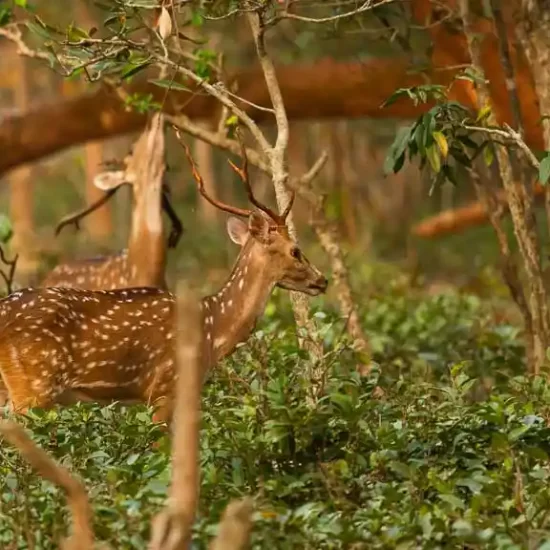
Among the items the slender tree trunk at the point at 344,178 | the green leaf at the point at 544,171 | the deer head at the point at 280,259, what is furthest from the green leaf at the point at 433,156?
the slender tree trunk at the point at 344,178

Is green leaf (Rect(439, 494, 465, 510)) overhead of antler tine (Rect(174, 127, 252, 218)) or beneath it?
beneath

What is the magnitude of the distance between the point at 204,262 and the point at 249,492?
33.5ft

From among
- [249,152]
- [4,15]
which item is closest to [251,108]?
[249,152]

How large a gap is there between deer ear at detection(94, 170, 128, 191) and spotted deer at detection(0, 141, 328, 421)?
1.64m

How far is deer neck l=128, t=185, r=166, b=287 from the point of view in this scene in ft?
24.4

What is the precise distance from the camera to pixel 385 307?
850cm

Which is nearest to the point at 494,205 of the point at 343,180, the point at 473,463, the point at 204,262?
the point at 473,463

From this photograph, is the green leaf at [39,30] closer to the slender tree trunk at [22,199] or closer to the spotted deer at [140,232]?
the spotted deer at [140,232]

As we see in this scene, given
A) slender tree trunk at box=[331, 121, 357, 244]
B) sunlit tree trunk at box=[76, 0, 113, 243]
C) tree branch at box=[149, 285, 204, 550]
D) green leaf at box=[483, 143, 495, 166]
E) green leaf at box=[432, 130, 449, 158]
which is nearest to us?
tree branch at box=[149, 285, 204, 550]

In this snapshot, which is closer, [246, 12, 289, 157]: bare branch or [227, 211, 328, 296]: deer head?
[246, 12, 289, 157]: bare branch

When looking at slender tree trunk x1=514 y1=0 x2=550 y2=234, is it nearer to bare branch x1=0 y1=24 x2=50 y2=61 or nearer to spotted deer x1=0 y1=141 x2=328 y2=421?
spotted deer x1=0 y1=141 x2=328 y2=421

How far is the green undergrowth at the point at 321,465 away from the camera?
12.6 ft

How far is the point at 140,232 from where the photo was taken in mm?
7535

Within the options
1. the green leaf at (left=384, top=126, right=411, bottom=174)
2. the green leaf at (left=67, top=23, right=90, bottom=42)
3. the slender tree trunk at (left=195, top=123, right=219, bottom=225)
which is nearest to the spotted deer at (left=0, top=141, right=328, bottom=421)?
the green leaf at (left=384, top=126, right=411, bottom=174)
